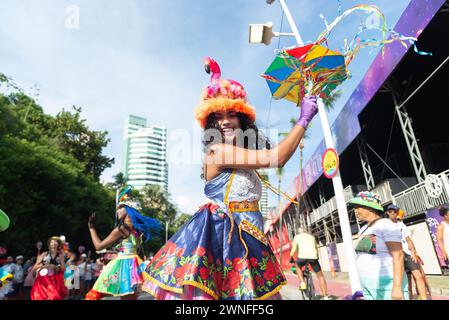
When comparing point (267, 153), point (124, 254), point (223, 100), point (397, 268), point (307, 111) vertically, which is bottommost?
point (397, 268)

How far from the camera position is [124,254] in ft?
15.4

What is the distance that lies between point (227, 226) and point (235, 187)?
0.26 m

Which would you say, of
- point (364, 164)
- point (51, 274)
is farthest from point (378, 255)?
point (364, 164)

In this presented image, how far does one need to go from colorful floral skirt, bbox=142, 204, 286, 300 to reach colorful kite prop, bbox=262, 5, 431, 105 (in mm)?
1081

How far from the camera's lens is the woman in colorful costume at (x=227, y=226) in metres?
1.68

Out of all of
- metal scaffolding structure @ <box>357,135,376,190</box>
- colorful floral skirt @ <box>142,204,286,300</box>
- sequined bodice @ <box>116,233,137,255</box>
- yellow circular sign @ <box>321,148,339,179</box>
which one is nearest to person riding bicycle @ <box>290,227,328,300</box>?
yellow circular sign @ <box>321,148,339,179</box>

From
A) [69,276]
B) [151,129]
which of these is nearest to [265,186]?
[69,276]

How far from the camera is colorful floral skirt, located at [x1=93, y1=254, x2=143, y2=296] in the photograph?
416cm

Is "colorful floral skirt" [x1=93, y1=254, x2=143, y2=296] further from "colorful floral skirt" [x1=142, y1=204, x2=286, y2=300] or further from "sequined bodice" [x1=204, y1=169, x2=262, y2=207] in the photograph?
"sequined bodice" [x1=204, y1=169, x2=262, y2=207]

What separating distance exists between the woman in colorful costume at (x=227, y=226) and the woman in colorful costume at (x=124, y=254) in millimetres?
2692

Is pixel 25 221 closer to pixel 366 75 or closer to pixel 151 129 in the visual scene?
pixel 366 75

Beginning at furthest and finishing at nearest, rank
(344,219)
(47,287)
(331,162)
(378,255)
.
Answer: (47,287)
(344,219)
(331,162)
(378,255)

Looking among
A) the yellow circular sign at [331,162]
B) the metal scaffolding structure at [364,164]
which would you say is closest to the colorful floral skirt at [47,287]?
the yellow circular sign at [331,162]

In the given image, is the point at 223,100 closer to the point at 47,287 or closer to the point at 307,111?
the point at 307,111
